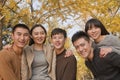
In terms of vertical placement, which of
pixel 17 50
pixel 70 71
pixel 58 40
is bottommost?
pixel 70 71

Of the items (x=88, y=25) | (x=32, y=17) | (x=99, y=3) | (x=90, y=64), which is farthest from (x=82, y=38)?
(x=99, y=3)

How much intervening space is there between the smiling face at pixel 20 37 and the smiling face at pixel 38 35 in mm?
116

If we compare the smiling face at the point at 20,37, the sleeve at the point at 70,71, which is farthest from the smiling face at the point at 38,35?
the sleeve at the point at 70,71

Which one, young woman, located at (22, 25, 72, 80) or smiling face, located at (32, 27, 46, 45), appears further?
smiling face, located at (32, 27, 46, 45)

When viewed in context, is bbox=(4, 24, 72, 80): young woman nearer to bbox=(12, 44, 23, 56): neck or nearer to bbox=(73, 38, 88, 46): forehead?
bbox=(12, 44, 23, 56): neck

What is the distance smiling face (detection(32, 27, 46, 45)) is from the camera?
16.1 feet

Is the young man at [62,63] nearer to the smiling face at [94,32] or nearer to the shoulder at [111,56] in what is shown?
the smiling face at [94,32]

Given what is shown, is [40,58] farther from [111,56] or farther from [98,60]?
[111,56]

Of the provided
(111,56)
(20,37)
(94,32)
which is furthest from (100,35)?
(20,37)

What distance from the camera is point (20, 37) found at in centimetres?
480

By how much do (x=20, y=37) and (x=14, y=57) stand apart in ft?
1.11

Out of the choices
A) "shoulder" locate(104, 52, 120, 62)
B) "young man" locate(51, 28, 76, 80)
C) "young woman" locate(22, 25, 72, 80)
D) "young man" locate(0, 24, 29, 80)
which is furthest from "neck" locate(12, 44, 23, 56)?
"shoulder" locate(104, 52, 120, 62)

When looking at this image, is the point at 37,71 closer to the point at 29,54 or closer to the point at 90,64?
the point at 29,54

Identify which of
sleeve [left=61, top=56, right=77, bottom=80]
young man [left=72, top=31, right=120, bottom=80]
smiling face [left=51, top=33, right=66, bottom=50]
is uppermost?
smiling face [left=51, top=33, right=66, bottom=50]
